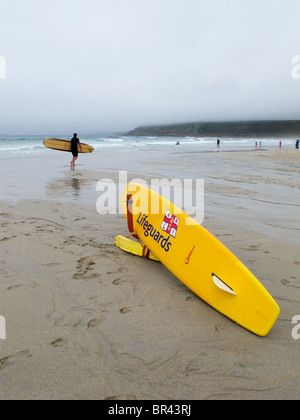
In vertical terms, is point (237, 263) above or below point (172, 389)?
above

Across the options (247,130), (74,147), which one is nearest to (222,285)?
(74,147)

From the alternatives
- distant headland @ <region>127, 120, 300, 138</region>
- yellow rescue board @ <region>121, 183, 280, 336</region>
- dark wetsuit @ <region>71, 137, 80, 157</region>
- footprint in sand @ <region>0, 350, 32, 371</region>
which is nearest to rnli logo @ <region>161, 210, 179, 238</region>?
yellow rescue board @ <region>121, 183, 280, 336</region>

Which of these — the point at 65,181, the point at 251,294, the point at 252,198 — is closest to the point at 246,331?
the point at 251,294

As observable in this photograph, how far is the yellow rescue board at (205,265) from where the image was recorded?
2.43m

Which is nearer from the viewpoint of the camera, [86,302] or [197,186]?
[86,302]

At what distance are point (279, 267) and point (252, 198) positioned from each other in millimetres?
4036

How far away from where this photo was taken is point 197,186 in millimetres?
8891

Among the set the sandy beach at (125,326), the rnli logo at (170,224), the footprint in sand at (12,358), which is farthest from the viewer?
the rnli logo at (170,224)

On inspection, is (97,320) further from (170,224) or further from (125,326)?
(170,224)

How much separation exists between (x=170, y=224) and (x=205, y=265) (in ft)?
2.47

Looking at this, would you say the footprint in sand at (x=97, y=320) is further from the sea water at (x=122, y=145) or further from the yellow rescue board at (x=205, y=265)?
the sea water at (x=122, y=145)

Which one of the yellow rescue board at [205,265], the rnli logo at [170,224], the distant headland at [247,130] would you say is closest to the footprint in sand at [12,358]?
the yellow rescue board at [205,265]

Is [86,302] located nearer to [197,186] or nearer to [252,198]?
[252,198]

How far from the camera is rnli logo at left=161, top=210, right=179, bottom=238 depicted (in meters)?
3.31
